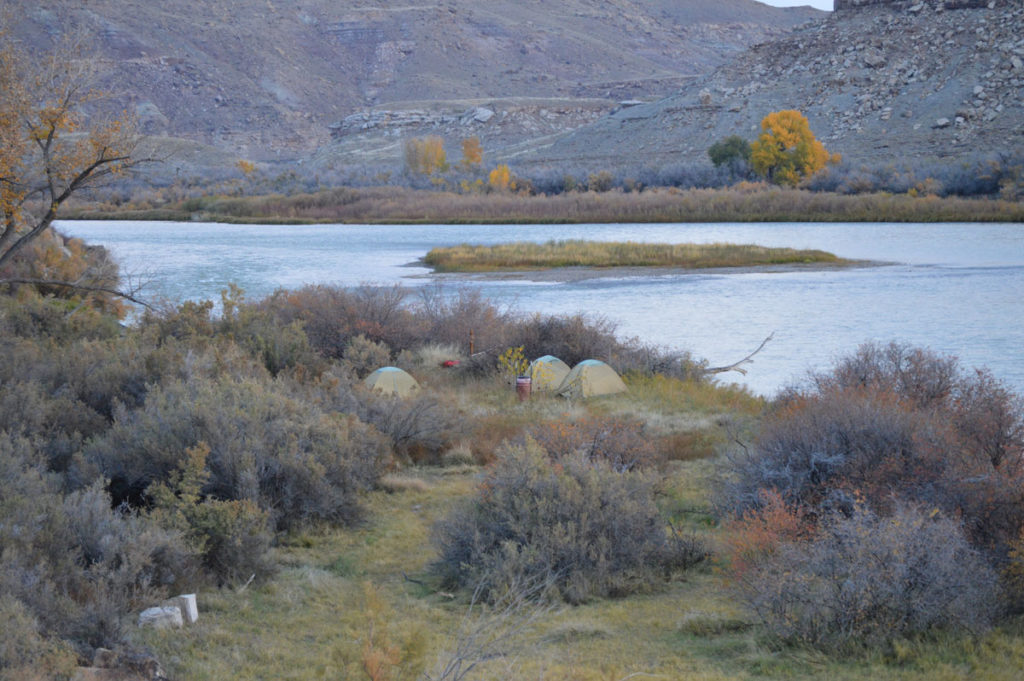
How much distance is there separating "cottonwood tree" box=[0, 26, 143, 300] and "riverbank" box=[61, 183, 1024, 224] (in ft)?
159

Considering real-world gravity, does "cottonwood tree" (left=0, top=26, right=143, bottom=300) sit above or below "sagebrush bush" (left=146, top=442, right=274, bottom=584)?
above

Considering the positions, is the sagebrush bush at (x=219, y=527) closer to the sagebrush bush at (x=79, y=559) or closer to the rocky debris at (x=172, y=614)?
the sagebrush bush at (x=79, y=559)

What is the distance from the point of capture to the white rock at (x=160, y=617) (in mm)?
6270

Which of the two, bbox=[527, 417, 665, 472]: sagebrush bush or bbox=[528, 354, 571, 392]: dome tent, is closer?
bbox=[527, 417, 665, 472]: sagebrush bush

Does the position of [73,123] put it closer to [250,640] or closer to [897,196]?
[250,640]

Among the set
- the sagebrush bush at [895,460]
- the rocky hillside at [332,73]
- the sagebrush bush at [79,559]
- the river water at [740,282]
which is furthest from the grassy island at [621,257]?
the rocky hillside at [332,73]

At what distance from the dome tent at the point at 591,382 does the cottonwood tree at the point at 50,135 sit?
22.3 feet

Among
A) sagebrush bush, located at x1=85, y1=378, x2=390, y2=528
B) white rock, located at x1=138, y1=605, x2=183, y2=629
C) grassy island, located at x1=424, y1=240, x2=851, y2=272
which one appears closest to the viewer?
white rock, located at x1=138, y1=605, x2=183, y2=629

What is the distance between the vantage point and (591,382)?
14883 mm

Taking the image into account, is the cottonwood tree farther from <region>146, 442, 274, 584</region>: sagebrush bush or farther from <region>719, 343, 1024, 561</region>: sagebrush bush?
<region>719, 343, 1024, 561</region>: sagebrush bush

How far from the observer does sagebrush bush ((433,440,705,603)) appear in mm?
7324

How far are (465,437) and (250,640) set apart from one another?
19.8 ft

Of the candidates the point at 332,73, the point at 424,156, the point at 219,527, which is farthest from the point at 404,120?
the point at 219,527

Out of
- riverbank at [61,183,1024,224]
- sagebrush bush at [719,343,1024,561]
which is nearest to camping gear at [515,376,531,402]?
sagebrush bush at [719,343,1024,561]
